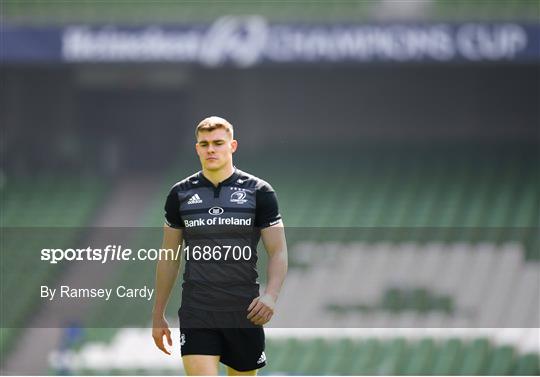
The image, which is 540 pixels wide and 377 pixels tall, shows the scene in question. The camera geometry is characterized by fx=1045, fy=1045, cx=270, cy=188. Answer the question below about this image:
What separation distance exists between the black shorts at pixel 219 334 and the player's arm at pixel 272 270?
4.0 inches

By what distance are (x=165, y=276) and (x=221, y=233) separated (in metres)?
0.37

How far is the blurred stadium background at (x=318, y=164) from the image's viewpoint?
461 inches

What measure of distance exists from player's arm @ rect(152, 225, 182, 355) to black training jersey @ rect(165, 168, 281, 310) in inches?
1.8

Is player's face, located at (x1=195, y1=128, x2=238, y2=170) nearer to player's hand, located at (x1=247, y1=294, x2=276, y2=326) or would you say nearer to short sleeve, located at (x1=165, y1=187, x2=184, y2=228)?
short sleeve, located at (x1=165, y1=187, x2=184, y2=228)

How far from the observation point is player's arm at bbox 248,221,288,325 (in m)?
4.89

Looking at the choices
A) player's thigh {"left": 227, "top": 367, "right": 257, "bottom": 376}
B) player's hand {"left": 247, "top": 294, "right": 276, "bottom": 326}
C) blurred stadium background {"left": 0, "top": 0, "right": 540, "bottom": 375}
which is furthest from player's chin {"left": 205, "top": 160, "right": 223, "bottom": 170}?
blurred stadium background {"left": 0, "top": 0, "right": 540, "bottom": 375}

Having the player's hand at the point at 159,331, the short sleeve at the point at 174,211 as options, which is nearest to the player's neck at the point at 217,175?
the short sleeve at the point at 174,211

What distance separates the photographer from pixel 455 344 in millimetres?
11320

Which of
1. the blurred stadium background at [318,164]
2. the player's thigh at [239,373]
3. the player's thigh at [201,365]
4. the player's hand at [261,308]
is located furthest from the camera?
the blurred stadium background at [318,164]

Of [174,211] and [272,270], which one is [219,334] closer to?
[272,270]

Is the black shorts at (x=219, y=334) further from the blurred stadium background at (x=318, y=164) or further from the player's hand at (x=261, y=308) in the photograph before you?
the blurred stadium background at (x=318, y=164)

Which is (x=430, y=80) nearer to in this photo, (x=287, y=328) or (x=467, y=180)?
(x=467, y=180)

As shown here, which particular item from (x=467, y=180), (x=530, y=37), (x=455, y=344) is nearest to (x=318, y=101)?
(x=467, y=180)

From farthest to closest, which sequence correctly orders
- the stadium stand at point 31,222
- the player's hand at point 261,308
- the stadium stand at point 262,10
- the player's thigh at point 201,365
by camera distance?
1. the stadium stand at point 262,10
2. the stadium stand at point 31,222
3. the player's thigh at point 201,365
4. the player's hand at point 261,308
